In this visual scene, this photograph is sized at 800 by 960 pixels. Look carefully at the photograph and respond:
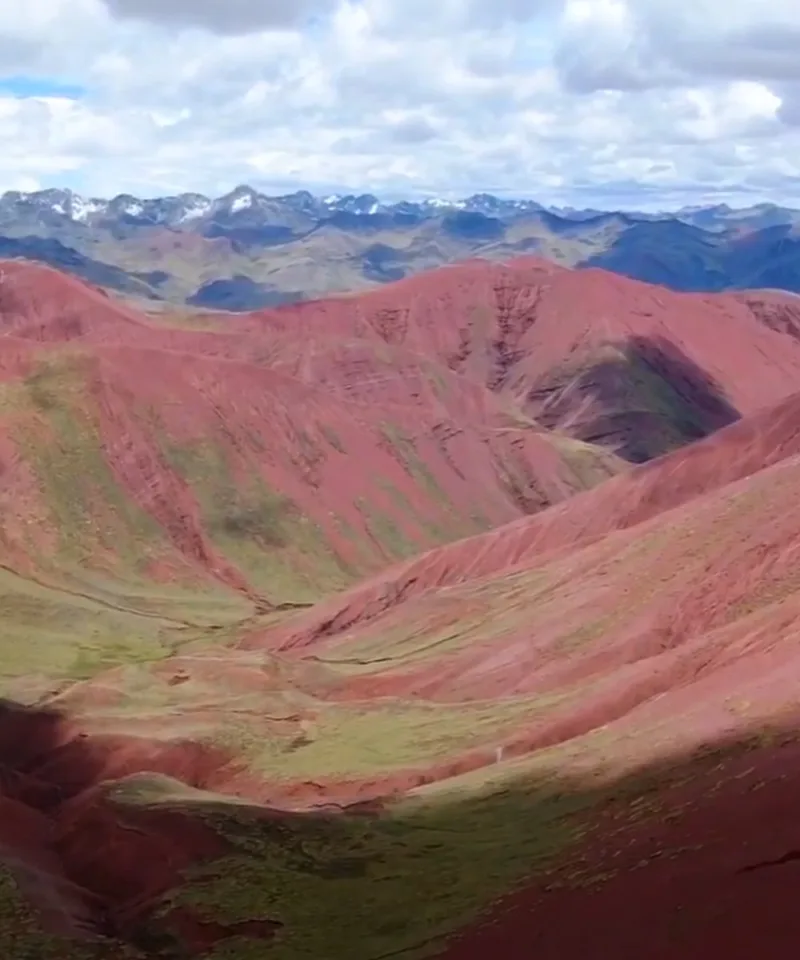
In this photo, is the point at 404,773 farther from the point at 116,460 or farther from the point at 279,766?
the point at 116,460

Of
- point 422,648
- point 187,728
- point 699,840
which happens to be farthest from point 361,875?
point 422,648

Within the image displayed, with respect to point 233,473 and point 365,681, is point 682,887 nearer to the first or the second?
point 365,681

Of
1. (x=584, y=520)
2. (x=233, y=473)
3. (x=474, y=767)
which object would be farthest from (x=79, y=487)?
(x=474, y=767)

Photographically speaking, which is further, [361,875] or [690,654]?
Result: [690,654]

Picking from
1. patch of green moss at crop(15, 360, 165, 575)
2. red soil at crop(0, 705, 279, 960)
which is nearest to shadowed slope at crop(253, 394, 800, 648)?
patch of green moss at crop(15, 360, 165, 575)

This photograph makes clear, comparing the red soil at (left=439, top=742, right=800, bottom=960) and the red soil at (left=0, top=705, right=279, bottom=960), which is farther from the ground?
the red soil at (left=439, top=742, right=800, bottom=960)

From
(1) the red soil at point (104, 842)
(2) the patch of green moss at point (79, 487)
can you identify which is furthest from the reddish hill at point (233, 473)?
(1) the red soil at point (104, 842)

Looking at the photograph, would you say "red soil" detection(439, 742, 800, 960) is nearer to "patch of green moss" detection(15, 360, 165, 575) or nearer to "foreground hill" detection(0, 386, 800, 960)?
"foreground hill" detection(0, 386, 800, 960)

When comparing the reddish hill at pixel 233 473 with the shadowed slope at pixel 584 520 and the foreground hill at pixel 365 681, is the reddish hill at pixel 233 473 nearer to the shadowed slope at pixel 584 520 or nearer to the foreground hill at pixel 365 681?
the foreground hill at pixel 365 681
